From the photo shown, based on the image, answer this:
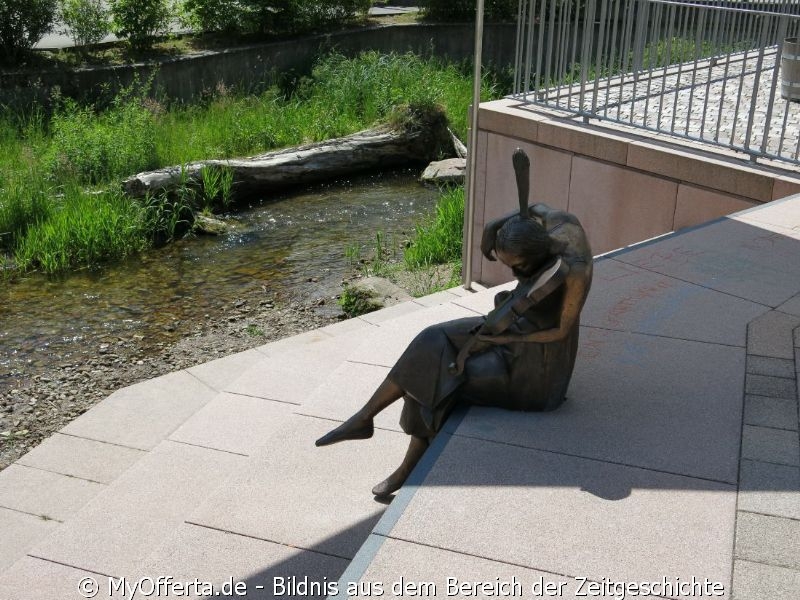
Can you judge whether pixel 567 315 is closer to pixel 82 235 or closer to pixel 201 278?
pixel 201 278

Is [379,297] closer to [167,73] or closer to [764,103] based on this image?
[764,103]

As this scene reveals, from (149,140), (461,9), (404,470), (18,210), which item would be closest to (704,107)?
(404,470)

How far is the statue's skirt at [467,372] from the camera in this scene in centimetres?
422

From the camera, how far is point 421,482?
3.89 meters

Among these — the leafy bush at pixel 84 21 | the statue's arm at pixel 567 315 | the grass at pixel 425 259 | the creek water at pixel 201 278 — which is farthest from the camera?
the leafy bush at pixel 84 21

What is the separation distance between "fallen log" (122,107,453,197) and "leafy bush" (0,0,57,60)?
5.19 meters

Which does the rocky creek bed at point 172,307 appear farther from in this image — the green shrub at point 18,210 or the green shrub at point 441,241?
the green shrub at point 18,210

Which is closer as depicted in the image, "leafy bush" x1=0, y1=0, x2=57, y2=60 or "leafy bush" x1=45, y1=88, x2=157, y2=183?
→ "leafy bush" x1=45, y1=88, x2=157, y2=183

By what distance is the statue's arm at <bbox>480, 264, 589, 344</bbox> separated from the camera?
13.0ft

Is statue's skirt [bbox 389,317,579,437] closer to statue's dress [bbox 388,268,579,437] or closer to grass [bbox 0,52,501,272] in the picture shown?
statue's dress [bbox 388,268,579,437]

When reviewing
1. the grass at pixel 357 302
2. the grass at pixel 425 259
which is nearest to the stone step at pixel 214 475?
the grass at pixel 357 302

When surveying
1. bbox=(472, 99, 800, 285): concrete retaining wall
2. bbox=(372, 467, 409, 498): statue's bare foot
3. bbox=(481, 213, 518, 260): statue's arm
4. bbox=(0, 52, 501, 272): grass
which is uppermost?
bbox=(481, 213, 518, 260): statue's arm

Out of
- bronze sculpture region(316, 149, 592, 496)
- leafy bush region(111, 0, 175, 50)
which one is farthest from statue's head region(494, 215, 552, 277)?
leafy bush region(111, 0, 175, 50)

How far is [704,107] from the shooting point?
7.95m
